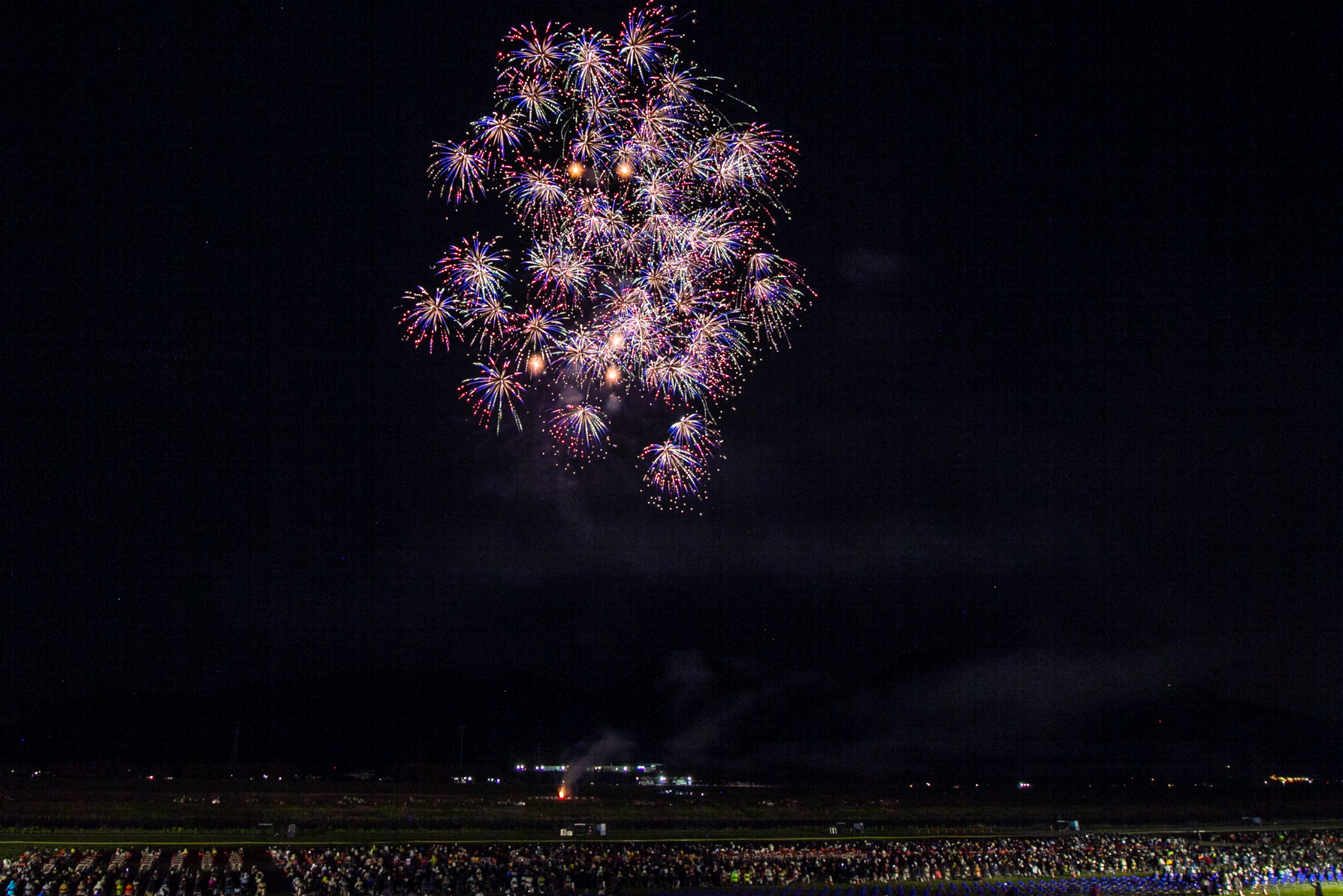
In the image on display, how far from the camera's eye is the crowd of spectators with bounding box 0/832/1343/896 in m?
33.2

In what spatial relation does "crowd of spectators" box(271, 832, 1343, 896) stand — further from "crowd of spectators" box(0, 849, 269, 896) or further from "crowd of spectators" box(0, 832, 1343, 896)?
"crowd of spectators" box(0, 849, 269, 896)

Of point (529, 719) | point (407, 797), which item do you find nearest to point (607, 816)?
point (407, 797)

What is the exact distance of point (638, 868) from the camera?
38.2 m

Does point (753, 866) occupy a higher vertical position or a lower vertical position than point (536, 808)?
higher

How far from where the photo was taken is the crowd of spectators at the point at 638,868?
33188 mm

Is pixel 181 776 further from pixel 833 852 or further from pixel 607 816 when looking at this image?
pixel 833 852

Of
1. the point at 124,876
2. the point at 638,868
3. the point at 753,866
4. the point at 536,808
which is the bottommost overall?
the point at 536,808

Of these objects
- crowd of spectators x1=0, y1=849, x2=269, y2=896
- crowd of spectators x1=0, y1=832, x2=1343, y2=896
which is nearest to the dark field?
crowd of spectators x1=0, y1=832, x2=1343, y2=896

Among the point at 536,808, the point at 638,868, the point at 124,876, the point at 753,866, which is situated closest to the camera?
the point at 124,876

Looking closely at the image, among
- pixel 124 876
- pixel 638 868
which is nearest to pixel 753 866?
pixel 638 868

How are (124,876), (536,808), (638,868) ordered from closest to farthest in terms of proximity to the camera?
(124,876) → (638,868) → (536,808)

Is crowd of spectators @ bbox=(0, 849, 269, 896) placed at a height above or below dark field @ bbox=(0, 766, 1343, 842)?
above

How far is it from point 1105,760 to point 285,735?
5624 inches

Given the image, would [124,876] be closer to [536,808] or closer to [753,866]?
[753,866]
